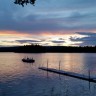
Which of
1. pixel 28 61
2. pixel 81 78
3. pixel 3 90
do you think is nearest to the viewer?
pixel 3 90

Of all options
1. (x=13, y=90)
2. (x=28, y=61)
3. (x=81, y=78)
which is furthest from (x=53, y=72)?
(x=28, y=61)

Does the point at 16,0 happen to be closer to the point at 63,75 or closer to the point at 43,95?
the point at 43,95

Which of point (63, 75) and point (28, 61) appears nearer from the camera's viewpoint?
point (63, 75)

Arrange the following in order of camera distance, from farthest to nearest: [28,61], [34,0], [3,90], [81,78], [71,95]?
[28,61] → [81,78] → [3,90] → [71,95] → [34,0]

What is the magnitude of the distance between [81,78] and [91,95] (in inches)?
618

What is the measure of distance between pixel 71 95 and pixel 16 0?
2249 cm

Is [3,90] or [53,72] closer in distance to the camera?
[3,90]

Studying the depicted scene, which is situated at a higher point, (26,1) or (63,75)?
(26,1)

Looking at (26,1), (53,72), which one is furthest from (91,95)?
(53,72)

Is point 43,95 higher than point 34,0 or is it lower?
lower

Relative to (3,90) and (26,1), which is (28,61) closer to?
(3,90)

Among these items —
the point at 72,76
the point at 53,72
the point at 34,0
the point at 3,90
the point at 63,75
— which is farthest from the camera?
the point at 53,72

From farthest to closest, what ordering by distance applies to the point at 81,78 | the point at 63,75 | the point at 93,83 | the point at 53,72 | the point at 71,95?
the point at 53,72
the point at 63,75
the point at 81,78
the point at 93,83
the point at 71,95

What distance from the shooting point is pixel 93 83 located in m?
42.2
